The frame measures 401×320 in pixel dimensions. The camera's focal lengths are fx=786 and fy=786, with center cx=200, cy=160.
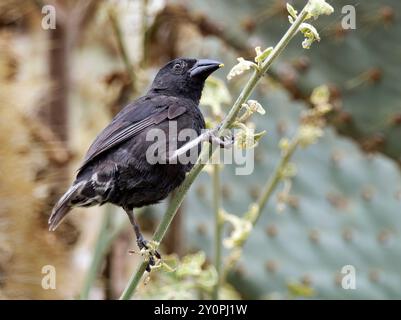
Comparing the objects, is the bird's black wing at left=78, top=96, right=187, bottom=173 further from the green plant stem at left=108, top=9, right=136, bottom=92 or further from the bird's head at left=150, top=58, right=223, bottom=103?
the green plant stem at left=108, top=9, right=136, bottom=92

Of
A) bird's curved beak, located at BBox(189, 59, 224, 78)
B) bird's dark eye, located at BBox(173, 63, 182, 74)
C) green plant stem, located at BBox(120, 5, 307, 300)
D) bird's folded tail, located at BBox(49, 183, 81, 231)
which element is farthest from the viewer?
bird's dark eye, located at BBox(173, 63, 182, 74)

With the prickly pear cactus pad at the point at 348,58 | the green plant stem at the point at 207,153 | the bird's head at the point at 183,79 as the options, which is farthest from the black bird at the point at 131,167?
the prickly pear cactus pad at the point at 348,58

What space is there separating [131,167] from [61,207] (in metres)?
0.25

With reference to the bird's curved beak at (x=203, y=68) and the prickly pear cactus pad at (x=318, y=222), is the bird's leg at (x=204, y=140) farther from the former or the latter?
the prickly pear cactus pad at (x=318, y=222)

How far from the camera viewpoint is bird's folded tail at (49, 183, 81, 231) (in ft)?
7.86

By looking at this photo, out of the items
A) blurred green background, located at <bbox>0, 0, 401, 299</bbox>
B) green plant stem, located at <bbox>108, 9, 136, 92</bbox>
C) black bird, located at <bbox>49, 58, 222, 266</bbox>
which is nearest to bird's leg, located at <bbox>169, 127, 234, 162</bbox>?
black bird, located at <bbox>49, 58, 222, 266</bbox>

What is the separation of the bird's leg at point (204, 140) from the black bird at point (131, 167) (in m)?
0.07

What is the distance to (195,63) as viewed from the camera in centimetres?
274

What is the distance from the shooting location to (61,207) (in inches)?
94.8

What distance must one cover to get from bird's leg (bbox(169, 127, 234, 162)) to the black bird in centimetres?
7

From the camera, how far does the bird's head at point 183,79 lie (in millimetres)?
2701

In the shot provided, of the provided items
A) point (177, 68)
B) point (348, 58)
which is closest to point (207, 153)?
point (177, 68)
